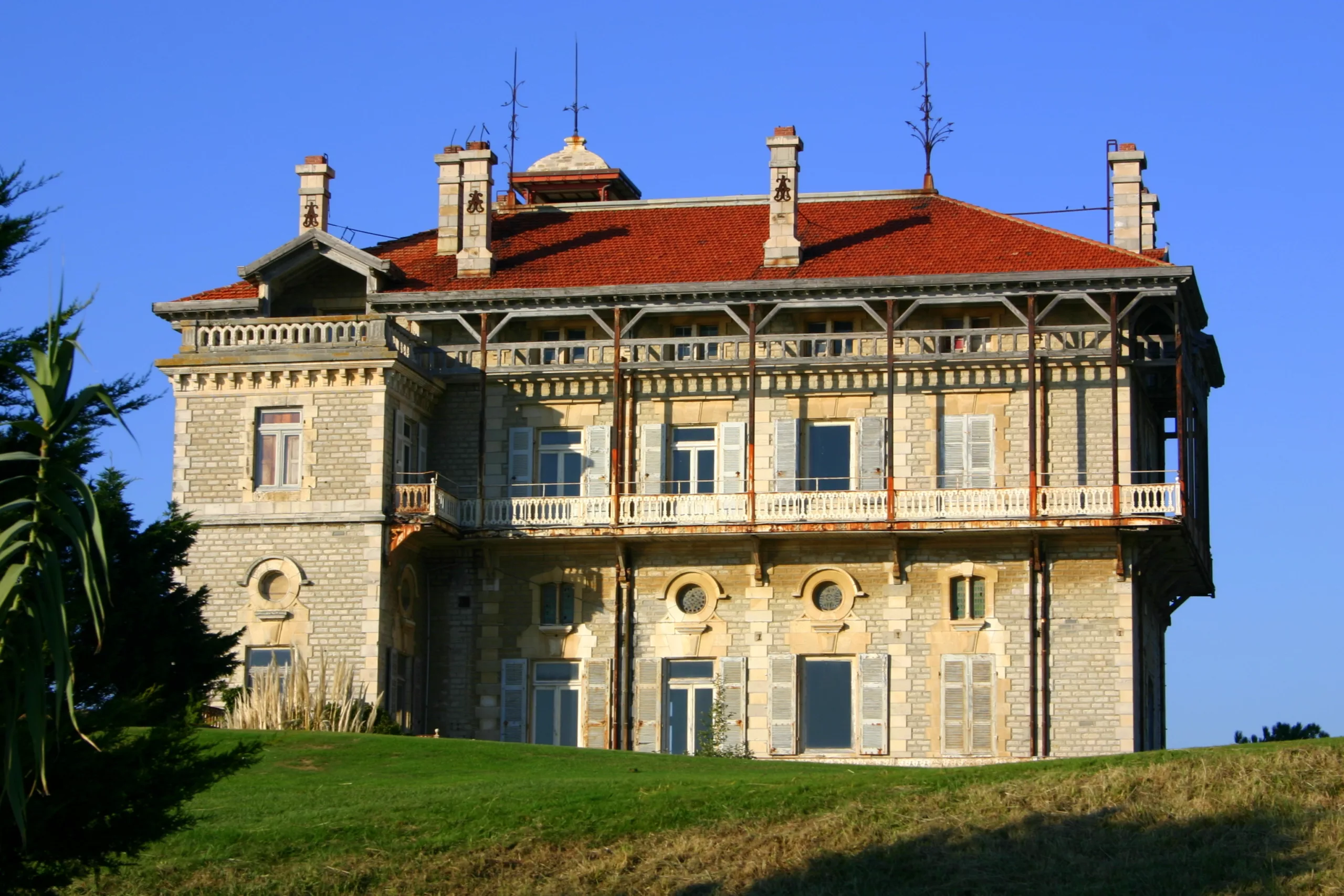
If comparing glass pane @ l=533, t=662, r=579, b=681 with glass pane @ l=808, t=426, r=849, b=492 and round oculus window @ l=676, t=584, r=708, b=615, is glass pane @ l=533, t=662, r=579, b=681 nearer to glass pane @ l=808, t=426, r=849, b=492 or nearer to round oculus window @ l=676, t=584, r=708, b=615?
round oculus window @ l=676, t=584, r=708, b=615

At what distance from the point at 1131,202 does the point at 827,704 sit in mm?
10944

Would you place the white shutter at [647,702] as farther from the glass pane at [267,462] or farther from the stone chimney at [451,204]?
the stone chimney at [451,204]

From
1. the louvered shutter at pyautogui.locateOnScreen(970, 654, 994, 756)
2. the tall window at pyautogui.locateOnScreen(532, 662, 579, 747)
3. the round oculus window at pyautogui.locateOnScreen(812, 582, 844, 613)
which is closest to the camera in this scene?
the louvered shutter at pyautogui.locateOnScreen(970, 654, 994, 756)

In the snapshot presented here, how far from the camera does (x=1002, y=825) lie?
24.9 metres

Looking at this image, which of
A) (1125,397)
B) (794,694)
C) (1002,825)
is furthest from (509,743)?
(1125,397)

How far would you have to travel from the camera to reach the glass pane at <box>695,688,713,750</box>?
40.2 meters

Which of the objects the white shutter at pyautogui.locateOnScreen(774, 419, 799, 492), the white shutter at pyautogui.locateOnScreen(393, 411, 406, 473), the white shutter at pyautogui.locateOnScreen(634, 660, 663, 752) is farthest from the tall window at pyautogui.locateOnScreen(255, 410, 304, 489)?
the white shutter at pyautogui.locateOnScreen(774, 419, 799, 492)

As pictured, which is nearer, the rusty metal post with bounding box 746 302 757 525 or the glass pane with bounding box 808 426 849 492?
the rusty metal post with bounding box 746 302 757 525

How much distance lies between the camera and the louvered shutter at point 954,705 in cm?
3928

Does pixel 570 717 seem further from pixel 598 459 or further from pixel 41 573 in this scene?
pixel 41 573

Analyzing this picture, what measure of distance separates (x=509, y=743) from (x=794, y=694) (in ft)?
25.4

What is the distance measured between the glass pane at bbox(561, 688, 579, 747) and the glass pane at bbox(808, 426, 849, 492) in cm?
568

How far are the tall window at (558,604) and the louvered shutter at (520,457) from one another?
187 centimetres

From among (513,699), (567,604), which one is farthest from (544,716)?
(567,604)
